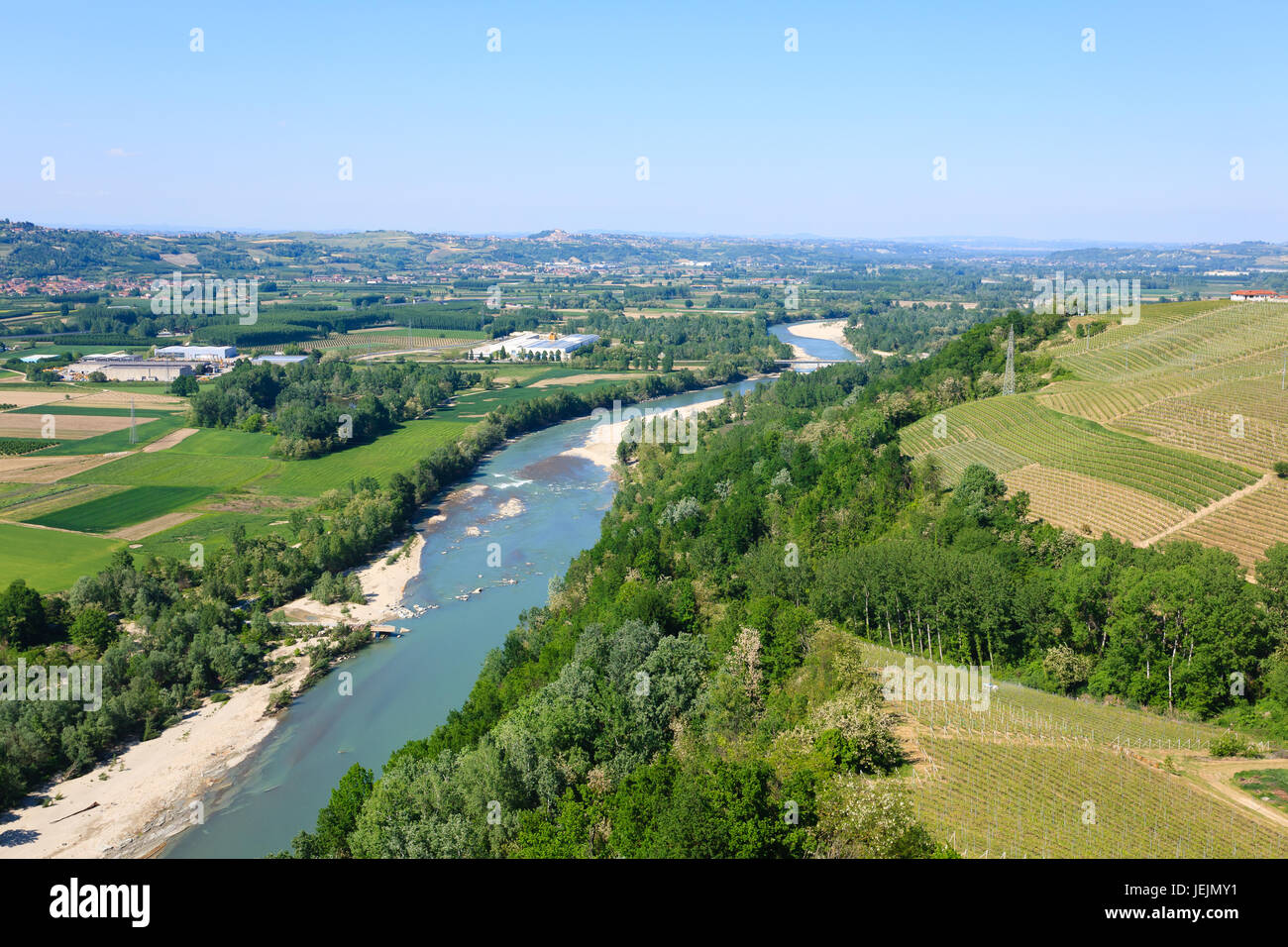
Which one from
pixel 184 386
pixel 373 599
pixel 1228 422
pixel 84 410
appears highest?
pixel 184 386

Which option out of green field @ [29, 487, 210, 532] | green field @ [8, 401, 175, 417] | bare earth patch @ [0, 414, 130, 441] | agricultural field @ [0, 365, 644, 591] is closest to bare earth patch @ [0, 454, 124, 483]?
agricultural field @ [0, 365, 644, 591]

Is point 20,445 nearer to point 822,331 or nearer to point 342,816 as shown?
point 342,816

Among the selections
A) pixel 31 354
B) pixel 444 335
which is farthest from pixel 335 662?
pixel 444 335

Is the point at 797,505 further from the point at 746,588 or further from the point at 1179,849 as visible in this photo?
the point at 1179,849

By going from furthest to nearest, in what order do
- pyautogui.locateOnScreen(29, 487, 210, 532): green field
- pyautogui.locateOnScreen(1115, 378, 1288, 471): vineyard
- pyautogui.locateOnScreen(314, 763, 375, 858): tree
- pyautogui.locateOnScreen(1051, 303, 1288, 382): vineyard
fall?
1. pyautogui.locateOnScreen(1051, 303, 1288, 382): vineyard
2. pyautogui.locateOnScreen(29, 487, 210, 532): green field
3. pyautogui.locateOnScreen(1115, 378, 1288, 471): vineyard
4. pyautogui.locateOnScreen(314, 763, 375, 858): tree

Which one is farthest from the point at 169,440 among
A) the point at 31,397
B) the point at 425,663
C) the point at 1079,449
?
the point at 1079,449

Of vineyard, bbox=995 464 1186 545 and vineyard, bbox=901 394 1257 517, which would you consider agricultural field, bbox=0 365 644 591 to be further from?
vineyard, bbox=995 464 1186 545
